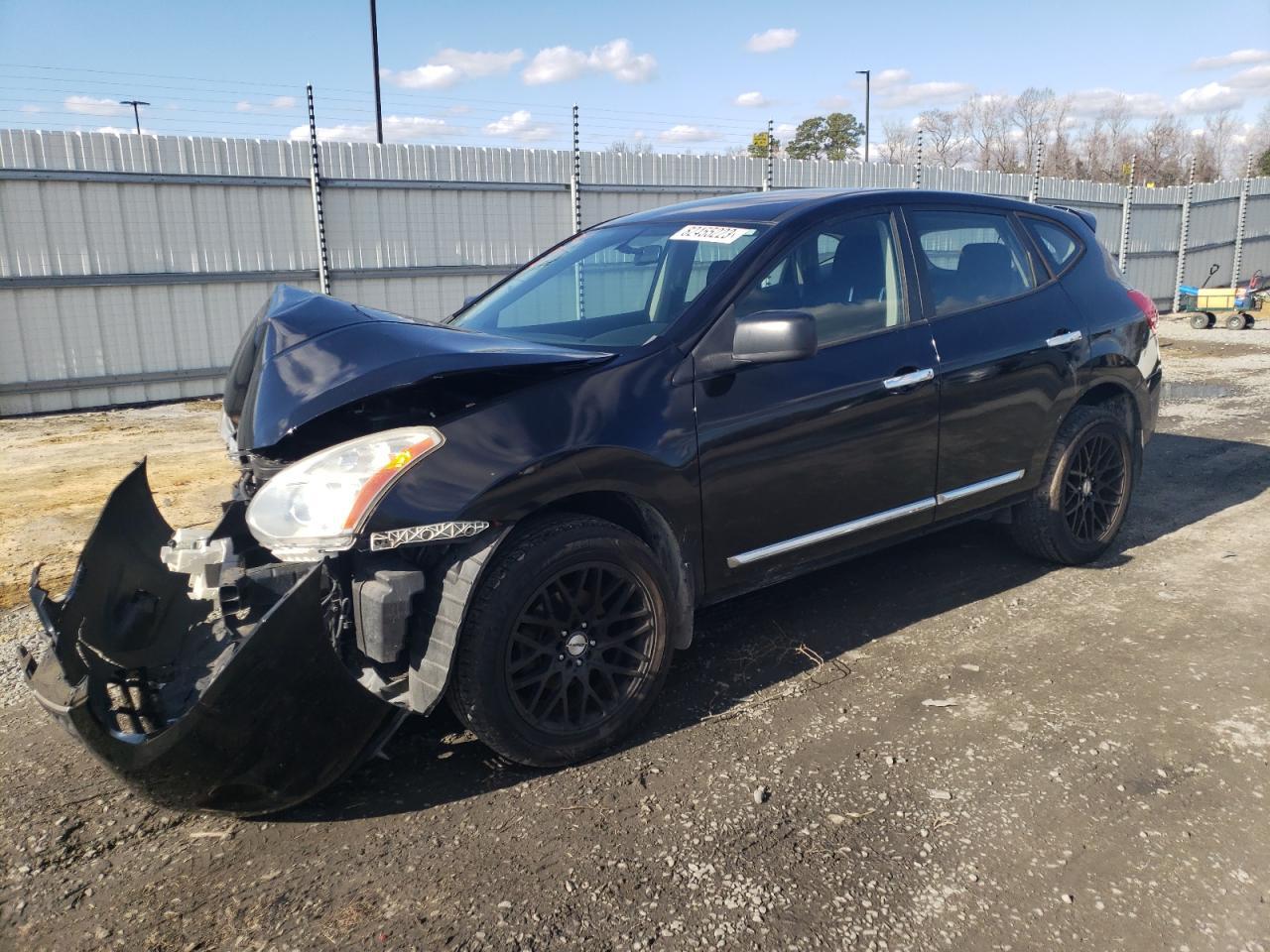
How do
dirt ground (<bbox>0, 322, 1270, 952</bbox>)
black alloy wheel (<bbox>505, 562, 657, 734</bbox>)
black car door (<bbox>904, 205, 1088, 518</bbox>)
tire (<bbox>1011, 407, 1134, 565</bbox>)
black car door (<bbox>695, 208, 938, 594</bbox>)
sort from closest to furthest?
dirt ground (<bbox>0, 322, 1270, 952</bbox>), black alloy wheel (<bbox>505, 562, 657, 734</bbox>), black car door (<bbox>695, 208, 938, 594</bbox>), black car door (<bbox>904, 205, 1088, 518</bbox>), tire (<bbox>1011, 407, 1134, 565</bbox>)

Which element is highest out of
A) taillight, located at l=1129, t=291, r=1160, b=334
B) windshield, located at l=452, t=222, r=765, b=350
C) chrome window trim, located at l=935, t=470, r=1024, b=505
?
windshield, located at l=452, t=222, r=765, b=350

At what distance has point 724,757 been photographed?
318 centimetres

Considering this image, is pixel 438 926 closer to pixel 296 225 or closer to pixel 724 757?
pixel 724 757

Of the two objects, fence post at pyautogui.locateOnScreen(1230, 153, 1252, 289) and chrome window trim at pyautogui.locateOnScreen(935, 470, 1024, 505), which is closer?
chrome window trim at pyautogui.locateOnScreen(935, 470, 1024, 505)

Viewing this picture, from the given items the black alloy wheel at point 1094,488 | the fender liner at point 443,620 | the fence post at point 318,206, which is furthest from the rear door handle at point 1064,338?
the fence post at point 318,206

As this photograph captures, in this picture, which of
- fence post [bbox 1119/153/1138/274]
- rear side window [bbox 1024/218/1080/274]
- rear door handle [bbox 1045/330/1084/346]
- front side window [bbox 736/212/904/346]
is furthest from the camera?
fence post [bbox 1119/153/1138/274]

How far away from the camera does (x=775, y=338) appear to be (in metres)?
3.26

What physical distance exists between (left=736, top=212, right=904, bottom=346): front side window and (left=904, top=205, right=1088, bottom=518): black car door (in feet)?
0.68

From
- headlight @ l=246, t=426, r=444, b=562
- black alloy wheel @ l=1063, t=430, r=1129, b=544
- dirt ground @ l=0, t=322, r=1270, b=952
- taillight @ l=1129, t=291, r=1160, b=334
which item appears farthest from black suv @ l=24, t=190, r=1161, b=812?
taillight @ l=1129, t=291, r=1160, b=334

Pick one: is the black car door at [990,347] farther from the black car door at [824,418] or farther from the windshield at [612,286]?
the windshield at [612,286]

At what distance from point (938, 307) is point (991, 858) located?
2378 mm

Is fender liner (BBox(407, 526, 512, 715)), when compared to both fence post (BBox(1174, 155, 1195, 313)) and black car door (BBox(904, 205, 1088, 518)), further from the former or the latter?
fence post (BBox(1174, 155, 1195, 313))

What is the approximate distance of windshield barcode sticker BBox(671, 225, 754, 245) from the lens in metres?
3.82

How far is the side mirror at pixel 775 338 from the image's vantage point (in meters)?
3.26
